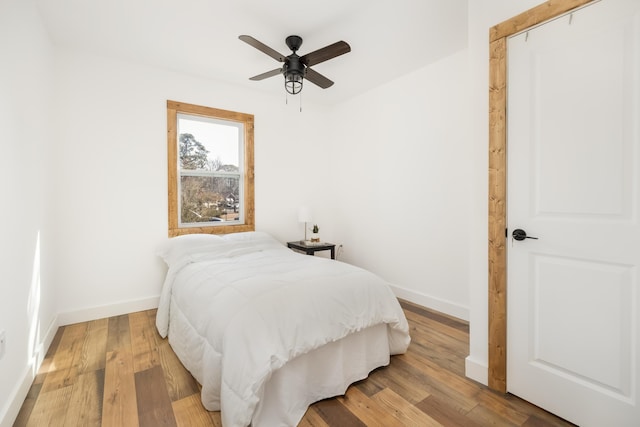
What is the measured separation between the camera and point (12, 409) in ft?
5.20

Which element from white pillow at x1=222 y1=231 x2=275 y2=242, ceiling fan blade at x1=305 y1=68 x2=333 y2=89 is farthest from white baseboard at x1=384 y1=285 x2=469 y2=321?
ceiling fan blade at x1=305 y1=68 x2=333 y2=89

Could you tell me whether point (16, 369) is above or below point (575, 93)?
below

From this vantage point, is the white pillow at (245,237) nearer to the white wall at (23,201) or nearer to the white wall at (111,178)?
the white wall at (111,178)

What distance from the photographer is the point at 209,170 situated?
3682 millimetres

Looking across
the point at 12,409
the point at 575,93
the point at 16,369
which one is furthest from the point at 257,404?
→ the point at 575,93

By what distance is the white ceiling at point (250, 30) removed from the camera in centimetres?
225

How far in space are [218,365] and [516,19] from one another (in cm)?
266

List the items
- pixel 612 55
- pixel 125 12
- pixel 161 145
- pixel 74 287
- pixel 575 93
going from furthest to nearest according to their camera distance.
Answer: pixel 161 145
pixel 74 287
pixel 125 12
pixel 575 93
pixel 612 55

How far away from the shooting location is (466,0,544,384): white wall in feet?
6.26

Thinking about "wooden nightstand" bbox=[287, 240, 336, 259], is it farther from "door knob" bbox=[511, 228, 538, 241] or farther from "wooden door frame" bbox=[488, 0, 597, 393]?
"door knob" bbox=[511, 228, 538, 241]

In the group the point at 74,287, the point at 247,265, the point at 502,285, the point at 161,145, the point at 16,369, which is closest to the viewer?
the point at 16,369

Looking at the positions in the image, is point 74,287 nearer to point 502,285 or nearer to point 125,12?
point 125,12

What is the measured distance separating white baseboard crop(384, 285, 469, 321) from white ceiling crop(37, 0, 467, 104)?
259cm

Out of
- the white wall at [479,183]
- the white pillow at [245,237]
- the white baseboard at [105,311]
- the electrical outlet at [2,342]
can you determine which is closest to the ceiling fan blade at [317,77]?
the white wall at [479,183]
